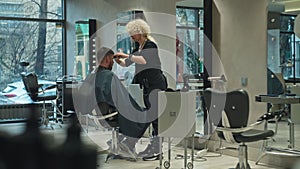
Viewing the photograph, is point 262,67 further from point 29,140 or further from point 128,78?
point 29,140

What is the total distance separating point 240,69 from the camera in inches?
197

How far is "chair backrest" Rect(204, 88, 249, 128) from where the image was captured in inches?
141

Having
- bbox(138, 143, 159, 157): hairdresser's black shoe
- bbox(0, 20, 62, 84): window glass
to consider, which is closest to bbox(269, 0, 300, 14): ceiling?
bbox(138, 143, 159, 157): hairdresser's black shoe

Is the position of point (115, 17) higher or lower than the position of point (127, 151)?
higher

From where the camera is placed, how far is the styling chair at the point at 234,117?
11.9 ft

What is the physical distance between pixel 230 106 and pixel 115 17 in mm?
3790

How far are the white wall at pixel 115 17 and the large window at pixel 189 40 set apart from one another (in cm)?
12

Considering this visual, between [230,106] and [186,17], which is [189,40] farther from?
[230,106]

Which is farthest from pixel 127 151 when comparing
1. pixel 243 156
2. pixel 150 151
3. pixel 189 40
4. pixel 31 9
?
pixel 31 9

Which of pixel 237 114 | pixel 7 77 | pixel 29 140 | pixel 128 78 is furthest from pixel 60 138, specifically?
pixel 7 77

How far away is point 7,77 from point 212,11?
4728mm

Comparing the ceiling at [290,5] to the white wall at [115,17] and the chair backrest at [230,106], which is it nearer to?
the chair backrest at [230,106]

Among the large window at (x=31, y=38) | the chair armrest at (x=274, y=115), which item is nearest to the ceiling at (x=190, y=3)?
the chair armrest at (x=274, y=115)

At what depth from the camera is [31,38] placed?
8516 mm
